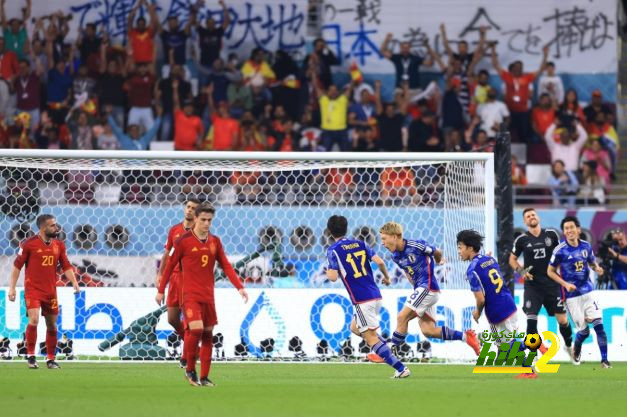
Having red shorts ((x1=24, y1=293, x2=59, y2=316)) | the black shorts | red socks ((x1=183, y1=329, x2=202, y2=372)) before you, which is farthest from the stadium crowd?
red socks ((x1=183, y1=329, x2=202, y2=372))

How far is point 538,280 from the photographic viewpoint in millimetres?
16016

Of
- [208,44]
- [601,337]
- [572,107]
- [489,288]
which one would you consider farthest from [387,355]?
[208,44]

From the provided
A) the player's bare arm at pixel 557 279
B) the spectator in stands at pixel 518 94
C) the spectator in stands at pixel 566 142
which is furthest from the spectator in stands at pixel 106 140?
the player's bare arm at pixel 557 279

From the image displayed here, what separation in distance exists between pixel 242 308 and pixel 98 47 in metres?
9.36

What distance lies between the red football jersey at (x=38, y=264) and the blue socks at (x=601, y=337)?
21.1 feet

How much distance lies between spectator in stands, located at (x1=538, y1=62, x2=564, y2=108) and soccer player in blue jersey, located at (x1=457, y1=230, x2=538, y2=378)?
38.9 ft

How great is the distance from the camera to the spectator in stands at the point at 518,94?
2363 cm

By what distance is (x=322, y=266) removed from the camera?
18.1m

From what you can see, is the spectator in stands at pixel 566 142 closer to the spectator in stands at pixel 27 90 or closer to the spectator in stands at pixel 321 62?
the spectator in stands at pixel 321 62

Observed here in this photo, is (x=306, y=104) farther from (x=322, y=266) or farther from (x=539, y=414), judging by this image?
(x=539, y=414)

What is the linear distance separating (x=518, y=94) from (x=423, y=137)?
2.37 meters

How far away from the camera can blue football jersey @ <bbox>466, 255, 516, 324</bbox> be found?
12781mm

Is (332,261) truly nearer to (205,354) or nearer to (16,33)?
(205,354)

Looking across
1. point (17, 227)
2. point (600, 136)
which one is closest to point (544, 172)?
point (600, 136)
